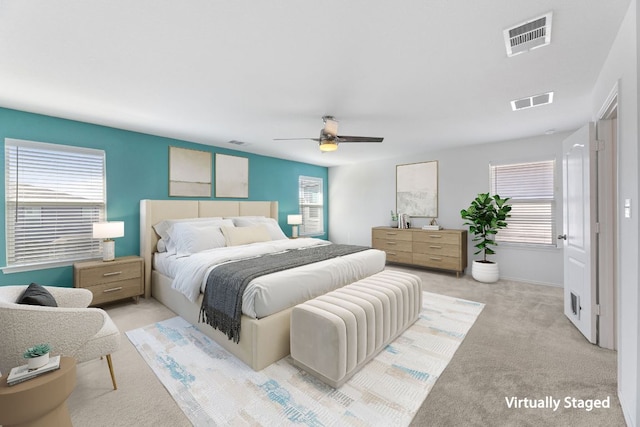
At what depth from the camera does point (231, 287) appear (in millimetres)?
2346

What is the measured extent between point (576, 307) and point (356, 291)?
2.39 m

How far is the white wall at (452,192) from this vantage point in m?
4.34

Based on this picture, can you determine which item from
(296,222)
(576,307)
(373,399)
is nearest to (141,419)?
(373,399)

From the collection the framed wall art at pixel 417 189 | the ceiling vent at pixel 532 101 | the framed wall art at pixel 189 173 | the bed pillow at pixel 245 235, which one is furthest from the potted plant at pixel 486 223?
the framed wall art at pixel 189 173

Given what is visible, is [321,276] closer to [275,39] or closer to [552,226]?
[275,39]

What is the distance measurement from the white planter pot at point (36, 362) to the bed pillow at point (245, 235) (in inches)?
97.7

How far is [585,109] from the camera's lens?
3148mm

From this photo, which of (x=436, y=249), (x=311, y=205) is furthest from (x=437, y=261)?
(x=311, y=205)

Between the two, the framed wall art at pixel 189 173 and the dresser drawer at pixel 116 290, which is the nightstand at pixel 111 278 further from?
the framed wall art at pixel 189 173

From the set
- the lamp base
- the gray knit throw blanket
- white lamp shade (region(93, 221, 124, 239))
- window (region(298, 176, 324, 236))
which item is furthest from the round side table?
window (region(298, 176, 324, 236))

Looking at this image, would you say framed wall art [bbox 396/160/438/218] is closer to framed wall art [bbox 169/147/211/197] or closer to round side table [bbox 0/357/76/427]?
framed wall art [bbox 169/147/211/197]

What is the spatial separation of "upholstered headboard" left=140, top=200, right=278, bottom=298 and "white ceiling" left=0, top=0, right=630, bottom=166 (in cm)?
118

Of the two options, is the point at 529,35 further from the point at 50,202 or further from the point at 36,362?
the point at 50,202

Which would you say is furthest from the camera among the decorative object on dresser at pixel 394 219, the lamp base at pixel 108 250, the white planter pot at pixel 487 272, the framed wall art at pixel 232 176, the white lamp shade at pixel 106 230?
the decorative object on dresser at pixel 394 219
